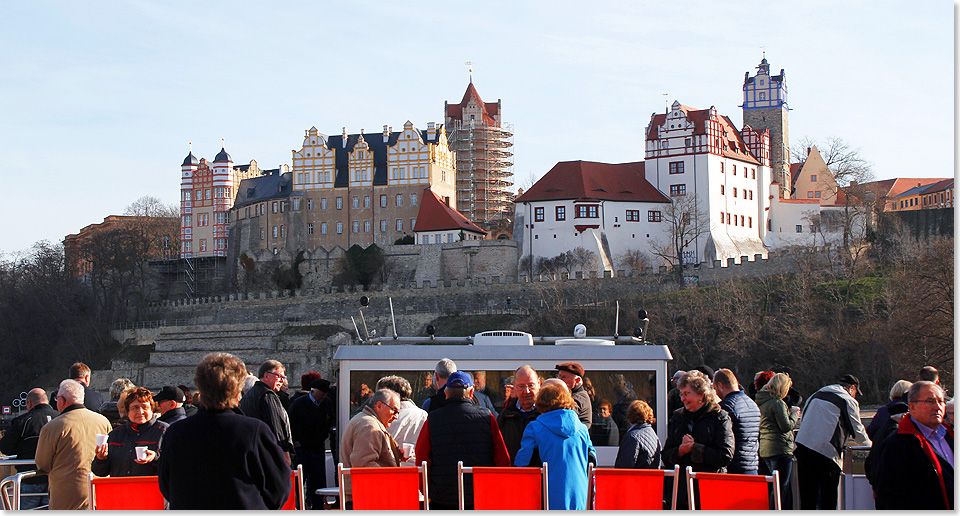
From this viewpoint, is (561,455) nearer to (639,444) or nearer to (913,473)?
(639,444)

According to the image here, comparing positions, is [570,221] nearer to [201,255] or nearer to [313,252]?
[313,252]

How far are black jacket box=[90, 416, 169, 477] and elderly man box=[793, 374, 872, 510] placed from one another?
18.5 feet

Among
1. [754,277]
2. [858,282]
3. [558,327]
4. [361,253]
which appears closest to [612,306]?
[558,327]

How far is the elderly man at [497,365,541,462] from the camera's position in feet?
28.3

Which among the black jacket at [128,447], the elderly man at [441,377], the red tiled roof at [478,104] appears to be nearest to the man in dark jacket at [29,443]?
the black jacket at [128,447]

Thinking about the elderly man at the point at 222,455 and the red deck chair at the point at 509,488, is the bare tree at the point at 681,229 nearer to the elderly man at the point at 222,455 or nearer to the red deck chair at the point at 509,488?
the red deck chair at the point at 509,488

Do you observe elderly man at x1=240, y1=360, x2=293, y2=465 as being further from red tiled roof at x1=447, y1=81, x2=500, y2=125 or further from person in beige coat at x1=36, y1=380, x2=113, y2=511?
red tiled roof at x1=447, y1=81, x2=500, y2=125

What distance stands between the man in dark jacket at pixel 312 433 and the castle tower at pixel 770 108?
73.3m

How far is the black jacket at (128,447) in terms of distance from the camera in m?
8.17

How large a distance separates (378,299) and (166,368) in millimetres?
12937

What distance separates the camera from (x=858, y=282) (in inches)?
1986

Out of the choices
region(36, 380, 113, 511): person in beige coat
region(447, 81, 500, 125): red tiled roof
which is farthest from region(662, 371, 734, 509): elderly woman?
region(447, 81, 500, 125): red tiled roof

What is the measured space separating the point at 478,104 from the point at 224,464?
8412cm

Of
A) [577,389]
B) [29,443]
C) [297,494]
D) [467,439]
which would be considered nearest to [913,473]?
[467,439]
